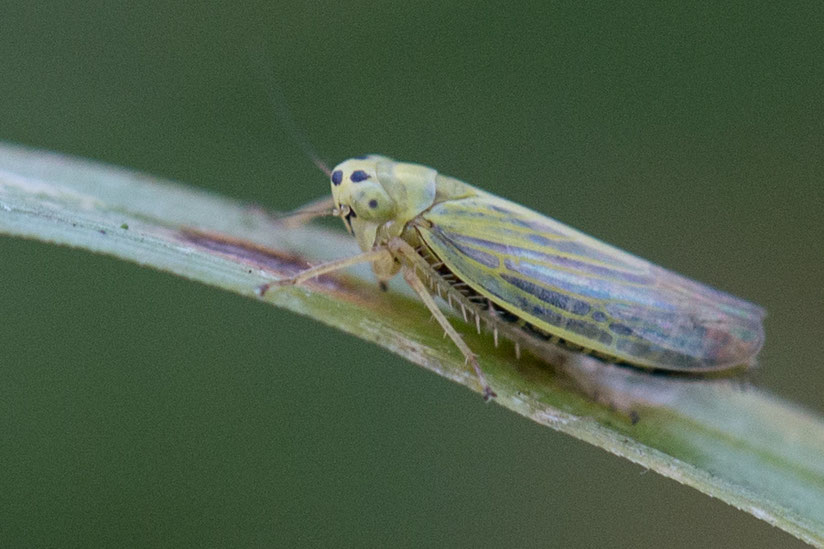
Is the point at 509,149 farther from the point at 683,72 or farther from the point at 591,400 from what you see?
the point at 591,400

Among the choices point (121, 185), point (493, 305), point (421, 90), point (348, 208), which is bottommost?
point (493, 305)

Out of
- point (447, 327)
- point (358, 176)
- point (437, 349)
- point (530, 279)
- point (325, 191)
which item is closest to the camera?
→ point (437, 349)

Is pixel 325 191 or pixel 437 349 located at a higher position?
pixel 325 191

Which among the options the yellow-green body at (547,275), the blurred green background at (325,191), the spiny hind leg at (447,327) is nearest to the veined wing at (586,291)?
the yellow-green body at (547,275)

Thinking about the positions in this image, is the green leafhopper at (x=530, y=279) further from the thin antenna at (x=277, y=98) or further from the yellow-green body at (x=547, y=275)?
the thin antenna at (x=277, y=98)

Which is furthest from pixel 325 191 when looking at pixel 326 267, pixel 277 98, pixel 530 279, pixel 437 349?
pixel 437 349

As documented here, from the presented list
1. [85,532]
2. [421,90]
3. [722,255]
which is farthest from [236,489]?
[722,255]

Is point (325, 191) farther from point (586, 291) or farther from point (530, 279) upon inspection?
point (586, 291)

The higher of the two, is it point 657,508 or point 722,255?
point 722,255
